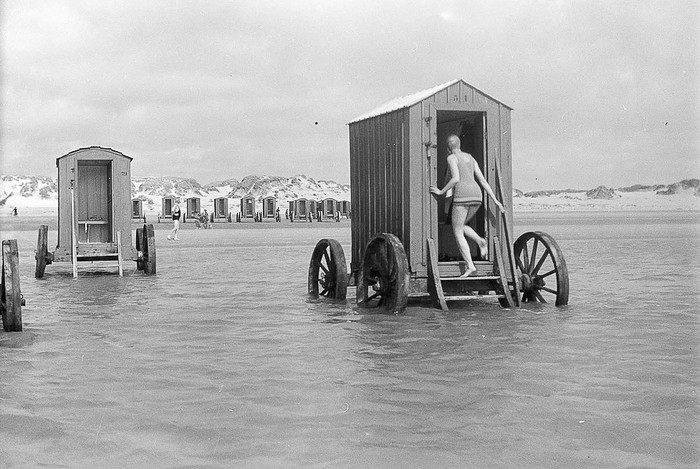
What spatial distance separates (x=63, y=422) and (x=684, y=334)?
6475 millimetres

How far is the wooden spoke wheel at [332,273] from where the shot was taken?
39.4 feet

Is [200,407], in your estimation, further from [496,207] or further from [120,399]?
[496,207]

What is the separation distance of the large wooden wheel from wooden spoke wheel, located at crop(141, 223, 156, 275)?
7.16 meters

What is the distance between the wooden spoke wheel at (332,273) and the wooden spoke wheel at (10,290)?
4.61 metres

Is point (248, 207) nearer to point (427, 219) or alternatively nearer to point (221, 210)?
point (221, 210)

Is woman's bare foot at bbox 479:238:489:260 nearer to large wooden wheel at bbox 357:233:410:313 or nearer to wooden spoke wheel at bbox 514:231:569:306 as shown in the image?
wooden spoke wheel at bbox 514:231:569:306

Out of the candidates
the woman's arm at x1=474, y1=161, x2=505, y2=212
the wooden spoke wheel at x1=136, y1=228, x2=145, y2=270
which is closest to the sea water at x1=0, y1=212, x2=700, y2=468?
the woman's arm at x1=474, y1=161, x2=505, y2=212

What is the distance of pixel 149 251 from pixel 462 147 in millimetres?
7624

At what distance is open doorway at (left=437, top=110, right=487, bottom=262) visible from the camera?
1184cm

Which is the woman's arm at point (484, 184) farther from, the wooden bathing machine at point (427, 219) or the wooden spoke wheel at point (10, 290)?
the wooden spoke wheel at point (10, 290)

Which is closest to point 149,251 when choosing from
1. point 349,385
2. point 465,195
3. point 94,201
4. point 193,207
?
point 94,201

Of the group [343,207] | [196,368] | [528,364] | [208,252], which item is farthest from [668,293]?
[343,207]

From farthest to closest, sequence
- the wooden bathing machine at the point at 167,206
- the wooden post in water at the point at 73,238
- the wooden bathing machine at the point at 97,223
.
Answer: the wooden bathing machine at the point at 167,206, the wooden bathing machine at the point at 97,223, the wooden post in water at the point at 73,238

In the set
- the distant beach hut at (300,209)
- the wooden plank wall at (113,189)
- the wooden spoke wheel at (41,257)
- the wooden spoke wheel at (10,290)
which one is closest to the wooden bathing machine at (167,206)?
the distant beach hut at (300,209)
